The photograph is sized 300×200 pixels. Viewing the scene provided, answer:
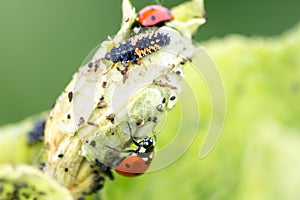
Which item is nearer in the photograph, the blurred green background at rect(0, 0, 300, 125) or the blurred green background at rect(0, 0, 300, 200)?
the blurred green background at rect(0, 0, 300, 200)

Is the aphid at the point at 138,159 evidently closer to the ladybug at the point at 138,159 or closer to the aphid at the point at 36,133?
the ladybug at the point at 138,159

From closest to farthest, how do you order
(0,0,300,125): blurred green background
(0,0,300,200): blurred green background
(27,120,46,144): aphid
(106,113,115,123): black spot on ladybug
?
(106,113,115,123): black spot on ladybug, (0,0,300,200): blurred green background, (27,120,46,144): aphid, (0,0,300,125): blurred green background

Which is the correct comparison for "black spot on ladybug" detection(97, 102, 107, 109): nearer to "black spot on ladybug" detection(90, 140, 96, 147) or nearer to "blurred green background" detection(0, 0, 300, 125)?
"black spot on ladybug" detection(90, 140, 96, 147)

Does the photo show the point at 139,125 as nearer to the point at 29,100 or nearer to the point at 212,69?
the point at 212,69

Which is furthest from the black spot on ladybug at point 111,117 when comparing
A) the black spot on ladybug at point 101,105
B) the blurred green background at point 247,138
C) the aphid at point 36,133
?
the aphid at point 36,133

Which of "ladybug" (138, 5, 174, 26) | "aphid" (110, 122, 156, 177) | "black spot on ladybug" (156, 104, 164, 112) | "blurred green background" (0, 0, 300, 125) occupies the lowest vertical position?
"aphid" (110, 122, 156, 177)

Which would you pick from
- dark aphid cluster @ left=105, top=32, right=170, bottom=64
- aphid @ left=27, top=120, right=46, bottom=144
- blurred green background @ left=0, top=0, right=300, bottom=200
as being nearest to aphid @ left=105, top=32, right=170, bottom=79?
dark aphid cluster @ left=105, top=32, right=170, bottom=64
